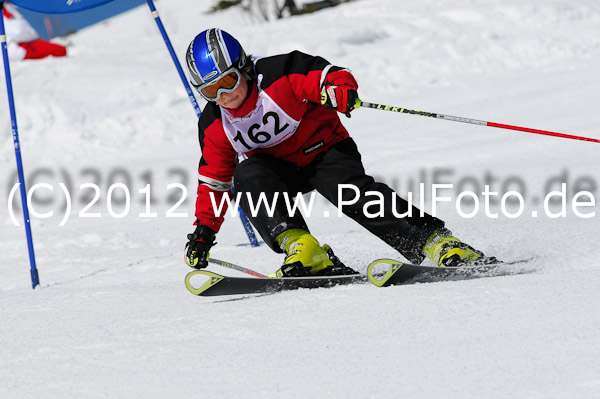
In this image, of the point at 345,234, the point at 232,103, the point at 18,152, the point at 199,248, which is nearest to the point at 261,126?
the point at 232,103

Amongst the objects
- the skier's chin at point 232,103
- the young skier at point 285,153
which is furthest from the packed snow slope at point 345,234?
the skier's chin at point 232,103

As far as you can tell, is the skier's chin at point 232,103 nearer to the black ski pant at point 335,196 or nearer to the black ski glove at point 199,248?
the black ski pant at point 335,196

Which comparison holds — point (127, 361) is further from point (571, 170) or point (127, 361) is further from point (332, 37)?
point (332, 37)

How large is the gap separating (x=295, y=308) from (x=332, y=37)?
10234 millimetres

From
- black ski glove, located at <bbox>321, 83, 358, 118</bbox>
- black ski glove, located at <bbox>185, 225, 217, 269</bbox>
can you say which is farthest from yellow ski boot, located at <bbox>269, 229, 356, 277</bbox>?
black ski glove, located at <bbox>321, 83, 358, 118</bbox>

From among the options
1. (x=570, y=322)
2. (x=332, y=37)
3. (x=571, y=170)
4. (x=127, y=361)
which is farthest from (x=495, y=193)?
(x=332, y=37)

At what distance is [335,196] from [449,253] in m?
0.62

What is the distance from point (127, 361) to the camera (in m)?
2.25

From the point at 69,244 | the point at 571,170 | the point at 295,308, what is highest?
the point at 295,308

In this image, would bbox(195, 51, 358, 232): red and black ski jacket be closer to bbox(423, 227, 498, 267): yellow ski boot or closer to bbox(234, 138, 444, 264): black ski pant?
bbox(234, 138, 444, 264): black ski pant

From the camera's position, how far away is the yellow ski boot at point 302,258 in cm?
320

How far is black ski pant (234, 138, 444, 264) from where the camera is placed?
3.26 metres

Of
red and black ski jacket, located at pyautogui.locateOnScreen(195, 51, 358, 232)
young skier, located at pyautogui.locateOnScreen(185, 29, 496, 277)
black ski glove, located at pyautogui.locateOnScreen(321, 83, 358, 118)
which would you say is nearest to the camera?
black ski glove, located at pyautogui.locateOnScreen(321, 83, 358, 118)

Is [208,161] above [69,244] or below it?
above
